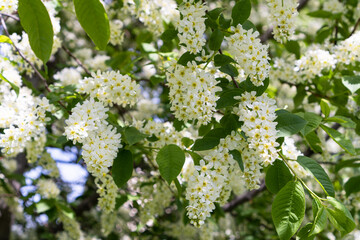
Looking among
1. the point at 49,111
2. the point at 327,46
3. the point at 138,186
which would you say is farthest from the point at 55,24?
the point at 327,46

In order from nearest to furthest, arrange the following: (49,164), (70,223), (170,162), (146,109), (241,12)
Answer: (170,162)
(241,12)
(70,223)
(49,164)
(146,109)

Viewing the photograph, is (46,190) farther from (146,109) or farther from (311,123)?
(311,123)

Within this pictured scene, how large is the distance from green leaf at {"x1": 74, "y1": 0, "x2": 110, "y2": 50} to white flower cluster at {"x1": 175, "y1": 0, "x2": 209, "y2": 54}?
69 cm

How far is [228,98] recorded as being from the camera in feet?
5.60

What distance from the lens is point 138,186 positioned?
10.2 ft

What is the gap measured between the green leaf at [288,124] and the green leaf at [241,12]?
1.74 feet

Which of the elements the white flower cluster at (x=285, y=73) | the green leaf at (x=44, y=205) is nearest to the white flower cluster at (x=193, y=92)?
the white flower cluster at (x=285, y=73)

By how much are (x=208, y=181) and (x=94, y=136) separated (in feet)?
1.93

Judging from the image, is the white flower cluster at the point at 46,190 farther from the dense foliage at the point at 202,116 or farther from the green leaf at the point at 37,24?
the green leaf at the point at 37,24

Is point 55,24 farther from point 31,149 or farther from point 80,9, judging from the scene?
point 80,9

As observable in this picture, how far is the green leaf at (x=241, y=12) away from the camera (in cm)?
175

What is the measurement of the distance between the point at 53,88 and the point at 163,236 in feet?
7.77

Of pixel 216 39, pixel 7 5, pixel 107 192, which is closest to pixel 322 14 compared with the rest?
pixel 216 39

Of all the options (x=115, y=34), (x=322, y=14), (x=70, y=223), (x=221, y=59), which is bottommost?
(x=70, y=223)
